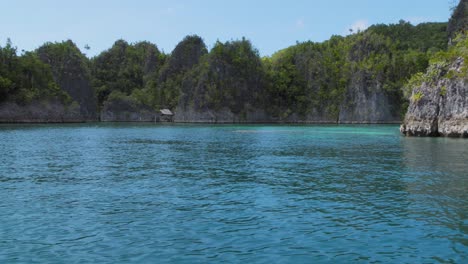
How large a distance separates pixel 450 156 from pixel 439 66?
29.4 m

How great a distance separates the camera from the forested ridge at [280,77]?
433 feet

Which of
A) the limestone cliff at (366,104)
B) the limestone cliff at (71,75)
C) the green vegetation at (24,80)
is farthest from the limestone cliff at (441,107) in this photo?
the limestone cliff at (71,75)

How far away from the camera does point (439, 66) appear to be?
187 feet

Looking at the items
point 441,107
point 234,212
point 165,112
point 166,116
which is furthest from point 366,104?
point 234,212

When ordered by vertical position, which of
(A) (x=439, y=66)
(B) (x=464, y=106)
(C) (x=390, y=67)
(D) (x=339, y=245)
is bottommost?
(D) (x=339, y=245)

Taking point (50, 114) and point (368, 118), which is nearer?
point (50, 114)

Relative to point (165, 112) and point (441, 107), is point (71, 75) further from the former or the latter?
point (441, 107)

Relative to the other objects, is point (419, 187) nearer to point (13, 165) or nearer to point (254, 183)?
point (254, 183)

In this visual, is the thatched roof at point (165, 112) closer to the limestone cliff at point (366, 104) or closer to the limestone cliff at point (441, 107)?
the limestone cliff at point (366, 104)

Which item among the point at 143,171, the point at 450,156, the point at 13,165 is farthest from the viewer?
the point at 450,156

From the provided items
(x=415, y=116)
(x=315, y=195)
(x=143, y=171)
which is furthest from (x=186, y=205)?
(x=415, y=116)

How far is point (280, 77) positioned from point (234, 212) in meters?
137

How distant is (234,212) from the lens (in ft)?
48.2

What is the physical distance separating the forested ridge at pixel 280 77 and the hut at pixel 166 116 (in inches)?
156
